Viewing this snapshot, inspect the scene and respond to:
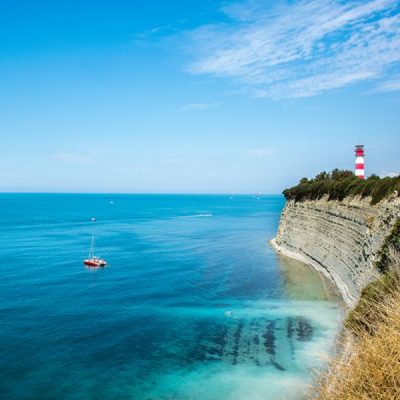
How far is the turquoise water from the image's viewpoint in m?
21.5

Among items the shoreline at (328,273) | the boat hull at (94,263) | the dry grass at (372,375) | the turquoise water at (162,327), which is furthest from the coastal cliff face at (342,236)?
the boat hull at (94,263)

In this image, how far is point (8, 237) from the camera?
78.6 metres

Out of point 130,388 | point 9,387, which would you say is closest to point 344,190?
point 130,388

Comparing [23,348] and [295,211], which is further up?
[295,211]

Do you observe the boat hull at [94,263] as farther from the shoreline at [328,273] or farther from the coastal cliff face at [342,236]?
the coastal cliff face at [342,236]

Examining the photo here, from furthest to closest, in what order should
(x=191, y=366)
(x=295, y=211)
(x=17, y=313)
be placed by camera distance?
(x=295, y=211) → (x=17, y=313) → (x=191, y=366)

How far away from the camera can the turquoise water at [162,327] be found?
70.5ft

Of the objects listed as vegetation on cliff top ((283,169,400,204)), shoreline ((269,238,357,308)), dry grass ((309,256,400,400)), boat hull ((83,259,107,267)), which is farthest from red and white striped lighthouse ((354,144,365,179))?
dry grass ((309,256,400,400))

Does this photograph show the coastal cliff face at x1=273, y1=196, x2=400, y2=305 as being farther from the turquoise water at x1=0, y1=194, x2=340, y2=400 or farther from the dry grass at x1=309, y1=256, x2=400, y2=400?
the dry grass at x1=309, y1=256, x2=400, y2=400

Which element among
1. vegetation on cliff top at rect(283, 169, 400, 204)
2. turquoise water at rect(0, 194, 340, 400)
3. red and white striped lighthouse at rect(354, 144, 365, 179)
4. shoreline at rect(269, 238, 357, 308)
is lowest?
turquoise water at rect(0, 194, 340, 400)

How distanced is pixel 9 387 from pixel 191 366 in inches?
390

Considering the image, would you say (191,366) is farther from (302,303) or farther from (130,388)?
(302,303)

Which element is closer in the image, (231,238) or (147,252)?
(147,252)

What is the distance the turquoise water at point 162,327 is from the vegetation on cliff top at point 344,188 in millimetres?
9978
